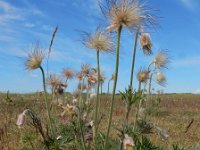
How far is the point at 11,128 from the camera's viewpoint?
866 cm

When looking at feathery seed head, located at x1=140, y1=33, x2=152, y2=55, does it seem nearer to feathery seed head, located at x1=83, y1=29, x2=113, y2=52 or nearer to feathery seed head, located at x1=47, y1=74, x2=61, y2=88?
feathery seed head, located at x1=83, y1=29, x2=113, y2=52

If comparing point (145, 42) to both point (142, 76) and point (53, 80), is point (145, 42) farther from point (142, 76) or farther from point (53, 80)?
point (53, 80)

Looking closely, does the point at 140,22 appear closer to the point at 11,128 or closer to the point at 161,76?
the point at 161,76

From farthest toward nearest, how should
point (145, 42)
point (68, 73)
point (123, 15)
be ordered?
point (68, 73) → point (145, 42) → point (123, 15)

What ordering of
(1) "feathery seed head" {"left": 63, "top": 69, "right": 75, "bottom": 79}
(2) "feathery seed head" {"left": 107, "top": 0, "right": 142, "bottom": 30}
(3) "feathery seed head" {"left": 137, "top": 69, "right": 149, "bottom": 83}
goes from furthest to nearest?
(1) "feathery seed head" {"left": 63, "top": 69, "right": 75, "bottom": 79} < (3) "feathery seed head" {"left": 137, "top": 69, "right": 149, "bottom": 83} < (2) "feathery seed head" {"left": 107, "top": 0, "right": 142, "bottom": 30}

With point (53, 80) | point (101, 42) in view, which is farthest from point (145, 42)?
point (53, 80)

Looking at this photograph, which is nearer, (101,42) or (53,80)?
(101,42)

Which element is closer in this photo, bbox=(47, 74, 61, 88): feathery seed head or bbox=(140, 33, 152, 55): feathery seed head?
bbox=(140, 33, 152, 55): feathery seed head

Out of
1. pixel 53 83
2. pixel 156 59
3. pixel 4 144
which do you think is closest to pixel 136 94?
pixel 156 59

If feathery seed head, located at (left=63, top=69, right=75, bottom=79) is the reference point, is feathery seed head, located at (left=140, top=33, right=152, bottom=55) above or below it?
above

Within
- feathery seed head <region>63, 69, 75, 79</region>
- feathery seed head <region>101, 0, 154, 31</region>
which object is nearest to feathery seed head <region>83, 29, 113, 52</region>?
feathery seed head <region>101, 0, 154, 31</region>

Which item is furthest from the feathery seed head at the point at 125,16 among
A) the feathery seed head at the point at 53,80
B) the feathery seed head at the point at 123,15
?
the feathery seed head at the point at 53,80

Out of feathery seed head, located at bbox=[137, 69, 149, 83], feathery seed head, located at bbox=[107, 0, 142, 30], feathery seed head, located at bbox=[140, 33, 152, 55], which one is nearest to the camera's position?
feathery seed head, located at bbox=[107, 0, 142, 30]

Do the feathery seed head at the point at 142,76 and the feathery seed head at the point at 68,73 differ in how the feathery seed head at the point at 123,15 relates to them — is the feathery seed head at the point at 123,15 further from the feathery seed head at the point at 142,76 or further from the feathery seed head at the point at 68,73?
the feathery seed head at the point at 68,73
